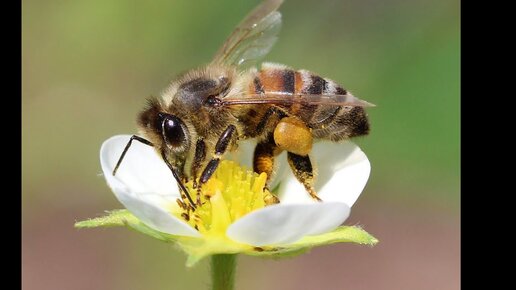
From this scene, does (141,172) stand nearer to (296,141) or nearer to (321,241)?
(296,141)

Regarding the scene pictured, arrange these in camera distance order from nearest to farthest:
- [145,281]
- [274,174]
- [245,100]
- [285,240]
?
[285,240] < [245,100] < [274,174] < [145,281]

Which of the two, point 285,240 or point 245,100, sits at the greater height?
point 245,100

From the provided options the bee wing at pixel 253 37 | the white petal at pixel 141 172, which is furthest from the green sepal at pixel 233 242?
the bee wing at pixel 253 37

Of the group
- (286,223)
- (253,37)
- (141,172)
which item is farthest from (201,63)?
(286,223)

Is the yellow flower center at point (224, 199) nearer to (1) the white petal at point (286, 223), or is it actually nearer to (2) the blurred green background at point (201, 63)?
(1) the white petal at point (286, 223)

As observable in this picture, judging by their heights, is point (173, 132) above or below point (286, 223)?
above

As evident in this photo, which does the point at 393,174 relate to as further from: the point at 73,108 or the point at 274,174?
the point at 274,174

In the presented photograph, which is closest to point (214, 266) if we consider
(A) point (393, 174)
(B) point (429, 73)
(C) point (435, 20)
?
(A) point (393, 174)

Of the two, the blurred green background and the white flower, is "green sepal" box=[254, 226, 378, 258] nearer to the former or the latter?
the white flower
